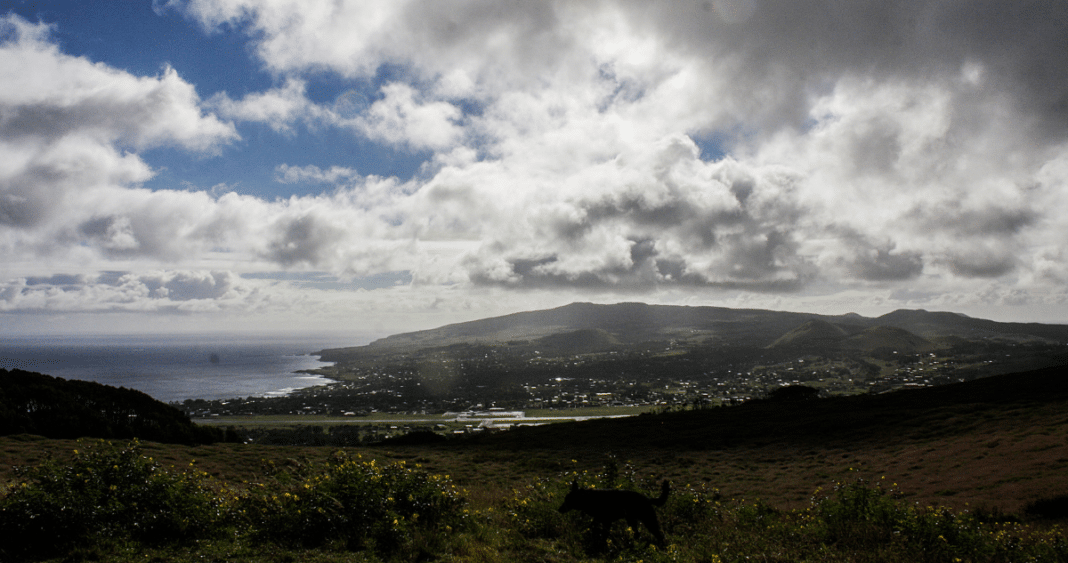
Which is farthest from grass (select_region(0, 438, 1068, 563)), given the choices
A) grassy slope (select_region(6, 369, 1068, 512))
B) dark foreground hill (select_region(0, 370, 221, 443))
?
dark foreground hill (select_region(0, 370, 221, 443))

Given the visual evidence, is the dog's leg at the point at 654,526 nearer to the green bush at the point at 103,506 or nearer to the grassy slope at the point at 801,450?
the grassy slope at the point at 801,450

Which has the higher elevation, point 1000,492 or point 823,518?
point 823,518

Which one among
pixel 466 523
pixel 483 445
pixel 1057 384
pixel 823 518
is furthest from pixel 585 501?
pixel 1057 384

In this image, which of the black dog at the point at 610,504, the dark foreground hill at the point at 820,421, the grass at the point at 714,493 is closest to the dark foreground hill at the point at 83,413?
the grass at the point at 714,493

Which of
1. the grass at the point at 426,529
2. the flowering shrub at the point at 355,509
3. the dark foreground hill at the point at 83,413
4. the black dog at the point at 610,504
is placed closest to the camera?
the grass at the point at 426,529

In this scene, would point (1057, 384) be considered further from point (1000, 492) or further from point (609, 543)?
point (609, 543)

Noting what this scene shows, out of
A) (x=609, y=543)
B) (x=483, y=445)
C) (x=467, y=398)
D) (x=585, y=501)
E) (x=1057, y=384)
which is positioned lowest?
(x=467, y=398)

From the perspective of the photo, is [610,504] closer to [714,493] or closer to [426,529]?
[426,529]
